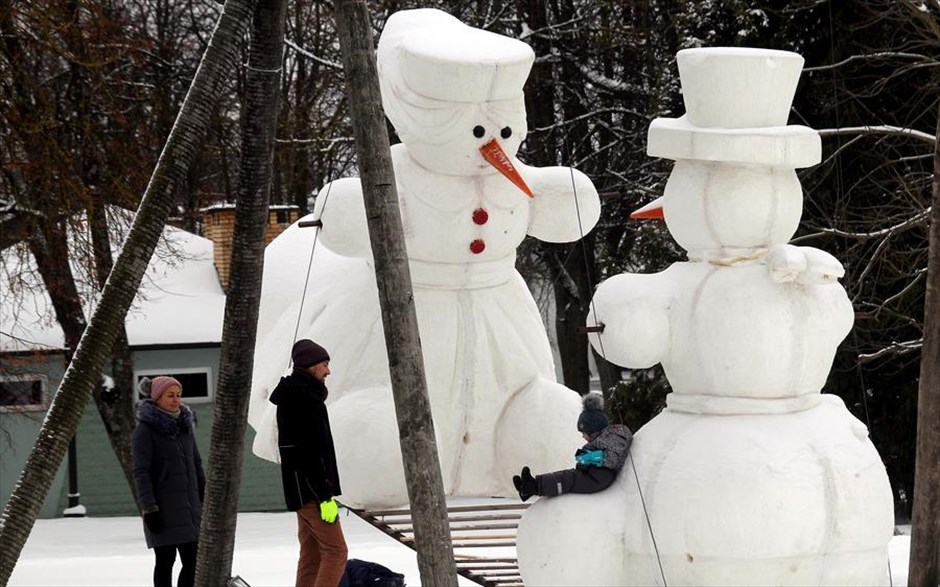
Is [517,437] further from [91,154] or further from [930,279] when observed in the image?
[91,154]

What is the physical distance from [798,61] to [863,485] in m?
1.54

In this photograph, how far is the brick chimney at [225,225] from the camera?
56.1ft

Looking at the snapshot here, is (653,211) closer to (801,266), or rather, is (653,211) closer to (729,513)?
(801,266)

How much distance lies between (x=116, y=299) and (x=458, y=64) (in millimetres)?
1818

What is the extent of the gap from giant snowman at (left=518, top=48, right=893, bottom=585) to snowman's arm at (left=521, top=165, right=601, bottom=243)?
44.1 inches

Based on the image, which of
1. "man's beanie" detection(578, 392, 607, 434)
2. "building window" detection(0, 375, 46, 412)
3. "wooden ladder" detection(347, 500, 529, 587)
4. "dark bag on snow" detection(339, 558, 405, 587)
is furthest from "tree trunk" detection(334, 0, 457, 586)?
"building window" detection(0, 375, 46, 412)

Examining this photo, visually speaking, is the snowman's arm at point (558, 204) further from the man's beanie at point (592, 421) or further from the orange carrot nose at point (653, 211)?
the man's beanie at point (592, 421)

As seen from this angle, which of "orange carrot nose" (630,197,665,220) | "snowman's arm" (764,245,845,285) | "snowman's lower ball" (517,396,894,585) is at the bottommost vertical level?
"snowman's lower ball" (517,396,894,585)

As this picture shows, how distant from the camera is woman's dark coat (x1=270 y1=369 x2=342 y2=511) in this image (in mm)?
6176

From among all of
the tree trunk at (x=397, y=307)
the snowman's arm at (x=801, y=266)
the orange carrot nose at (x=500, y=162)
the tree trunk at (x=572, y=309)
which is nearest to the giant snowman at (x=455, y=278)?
the orange carrot nose at (x=500, y=162)

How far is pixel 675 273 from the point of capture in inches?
226

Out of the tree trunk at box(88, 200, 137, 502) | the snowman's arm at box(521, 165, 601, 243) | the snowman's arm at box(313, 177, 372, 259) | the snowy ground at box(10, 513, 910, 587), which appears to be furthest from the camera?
the tree trunk at box(88, 200, 137, 502)

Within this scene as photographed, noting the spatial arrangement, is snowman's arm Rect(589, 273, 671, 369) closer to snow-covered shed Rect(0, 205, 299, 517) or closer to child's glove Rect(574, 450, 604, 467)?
child's glove Rect(574, 450, 604, 467)

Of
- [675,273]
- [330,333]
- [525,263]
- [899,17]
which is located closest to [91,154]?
[525,263]
